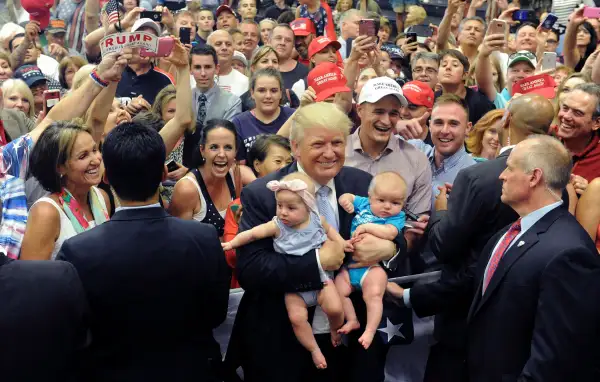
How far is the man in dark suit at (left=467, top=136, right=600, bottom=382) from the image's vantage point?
3051 mm

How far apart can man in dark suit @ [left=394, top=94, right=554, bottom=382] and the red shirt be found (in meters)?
0.85

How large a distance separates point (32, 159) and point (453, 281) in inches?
88.2

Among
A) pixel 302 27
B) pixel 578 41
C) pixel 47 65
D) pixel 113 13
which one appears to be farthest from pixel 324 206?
pixel 47 65

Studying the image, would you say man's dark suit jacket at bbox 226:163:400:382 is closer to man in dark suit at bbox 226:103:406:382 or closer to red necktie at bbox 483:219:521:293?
man in dark suit at bbox 226:103:406:382

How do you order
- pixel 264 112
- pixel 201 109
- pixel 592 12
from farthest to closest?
pixel 201 109
pixel 592 12
pixel 264 112

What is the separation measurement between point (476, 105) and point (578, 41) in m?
2.43

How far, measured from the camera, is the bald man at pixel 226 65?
8.03 metres

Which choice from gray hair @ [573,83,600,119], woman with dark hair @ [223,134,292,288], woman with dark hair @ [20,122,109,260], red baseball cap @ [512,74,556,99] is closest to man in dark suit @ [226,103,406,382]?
woman with dark hair @ [20,122,109,260]

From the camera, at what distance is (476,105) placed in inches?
278

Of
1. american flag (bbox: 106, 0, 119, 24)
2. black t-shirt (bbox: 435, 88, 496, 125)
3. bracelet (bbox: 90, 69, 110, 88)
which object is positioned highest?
american flag (bbox: 106, 0, 119, 24)

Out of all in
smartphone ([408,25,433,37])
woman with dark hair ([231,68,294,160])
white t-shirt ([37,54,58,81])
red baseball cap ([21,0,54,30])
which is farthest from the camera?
smartphone ([408,25,433,37])

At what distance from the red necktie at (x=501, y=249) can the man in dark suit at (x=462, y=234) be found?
0.30m

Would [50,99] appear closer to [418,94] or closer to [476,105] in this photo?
[418,94]

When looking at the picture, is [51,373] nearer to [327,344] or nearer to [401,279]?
[327,344]
